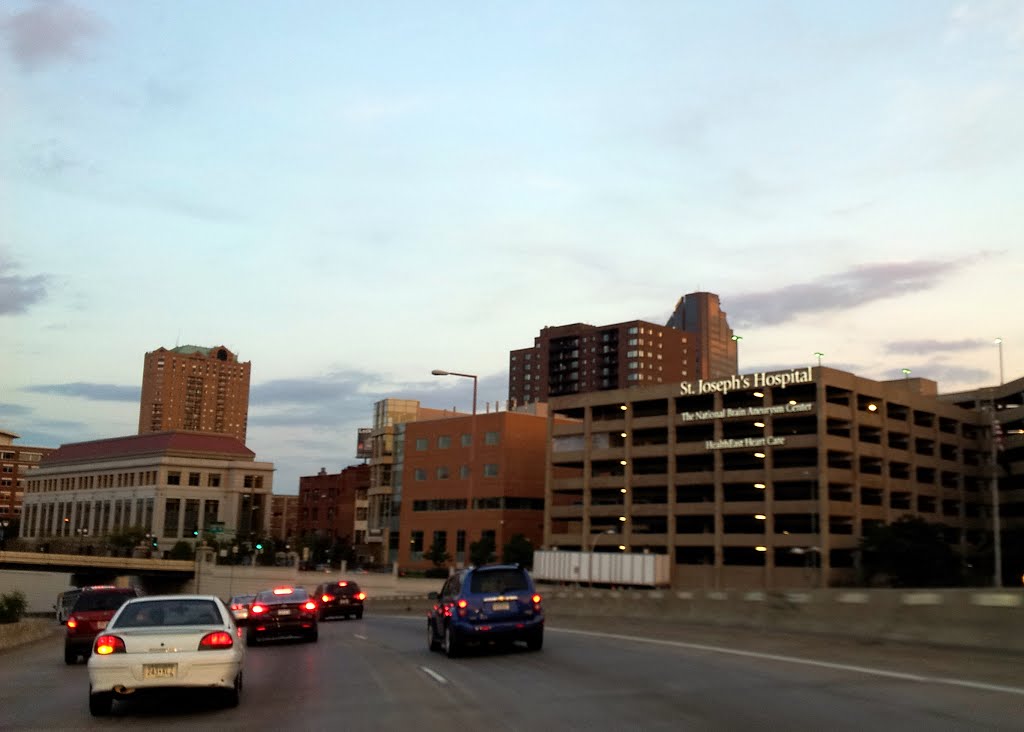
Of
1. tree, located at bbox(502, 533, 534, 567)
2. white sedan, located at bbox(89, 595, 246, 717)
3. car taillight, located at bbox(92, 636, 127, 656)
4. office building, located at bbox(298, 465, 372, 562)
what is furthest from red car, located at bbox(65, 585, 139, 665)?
office building, located at bbox(298, 465, 372, 562)

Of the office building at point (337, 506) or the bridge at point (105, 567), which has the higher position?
the office building at point (337, 506)

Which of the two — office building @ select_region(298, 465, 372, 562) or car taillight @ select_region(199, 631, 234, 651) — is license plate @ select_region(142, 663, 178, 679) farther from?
office building @ select_region(298, 465, 372, 562)

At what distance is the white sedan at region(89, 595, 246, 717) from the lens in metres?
13.1

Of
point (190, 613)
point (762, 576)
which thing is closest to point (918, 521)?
point (762, 576)

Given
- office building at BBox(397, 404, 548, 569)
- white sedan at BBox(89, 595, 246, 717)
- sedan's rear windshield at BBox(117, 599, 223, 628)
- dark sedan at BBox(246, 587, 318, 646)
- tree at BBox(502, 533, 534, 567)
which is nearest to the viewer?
white sedan at BBox(89, 595, 246, 717)

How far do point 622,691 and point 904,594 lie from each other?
922 cm

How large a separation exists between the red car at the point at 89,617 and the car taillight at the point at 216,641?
1155 cm

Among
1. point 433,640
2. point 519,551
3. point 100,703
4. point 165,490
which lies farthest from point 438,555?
point 100,703

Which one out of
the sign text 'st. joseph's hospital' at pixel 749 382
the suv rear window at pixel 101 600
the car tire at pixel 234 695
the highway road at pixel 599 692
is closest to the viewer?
the highway road at pixel 599 692

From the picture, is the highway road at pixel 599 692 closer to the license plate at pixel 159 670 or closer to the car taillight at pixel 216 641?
the license plate at pixel 159 670

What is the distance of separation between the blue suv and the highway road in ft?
1.42

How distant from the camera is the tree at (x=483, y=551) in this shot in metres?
104

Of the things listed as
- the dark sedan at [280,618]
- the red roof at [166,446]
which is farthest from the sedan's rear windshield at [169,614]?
the red roof at [166,446]

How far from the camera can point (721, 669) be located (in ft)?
55.8
